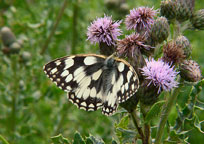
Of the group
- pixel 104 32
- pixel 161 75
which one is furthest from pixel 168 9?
pixel 161 75

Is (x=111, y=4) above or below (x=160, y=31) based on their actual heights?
above

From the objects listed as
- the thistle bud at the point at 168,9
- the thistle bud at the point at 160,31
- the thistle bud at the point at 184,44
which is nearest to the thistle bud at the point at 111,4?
the thistle bud at the point at 168,9

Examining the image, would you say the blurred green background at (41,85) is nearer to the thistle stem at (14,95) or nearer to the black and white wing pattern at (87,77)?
the thistle stem at (14,95)

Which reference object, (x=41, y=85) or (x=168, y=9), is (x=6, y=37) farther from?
(x=168, y=9)

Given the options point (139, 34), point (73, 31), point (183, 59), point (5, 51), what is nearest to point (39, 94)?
point (5, 51)

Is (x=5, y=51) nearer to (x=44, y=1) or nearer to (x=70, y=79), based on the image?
(x=44, y=1)
